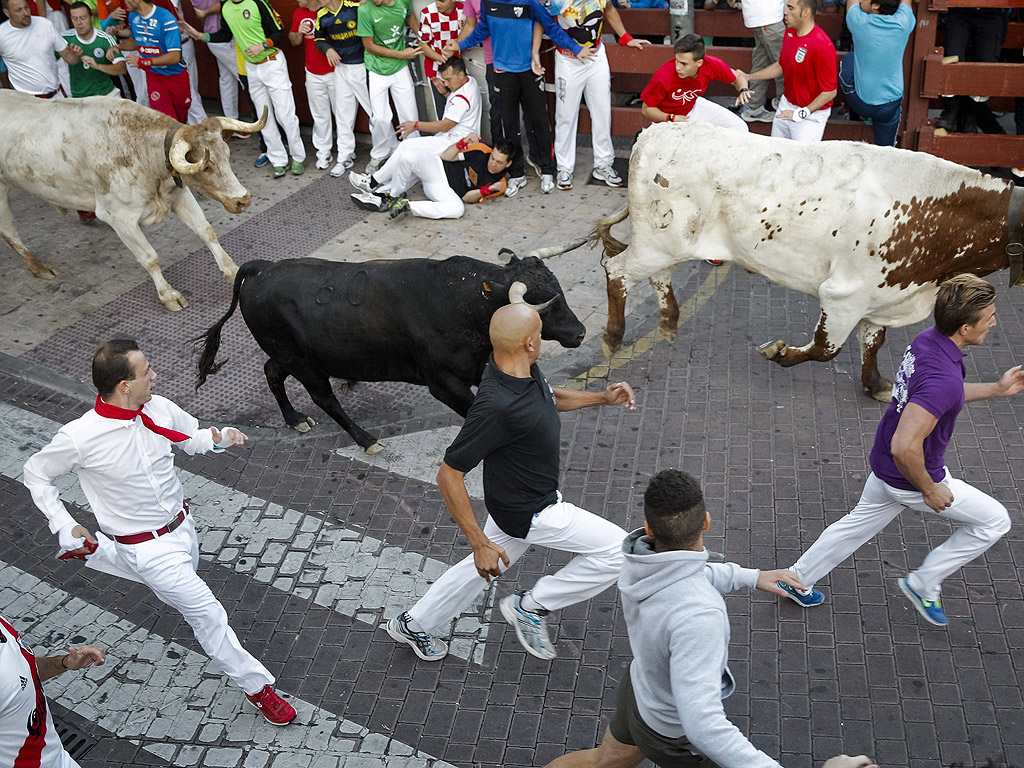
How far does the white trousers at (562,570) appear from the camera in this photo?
14.4 feet

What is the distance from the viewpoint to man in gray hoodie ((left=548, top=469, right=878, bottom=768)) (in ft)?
9.55

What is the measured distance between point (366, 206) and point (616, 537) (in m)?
6.31

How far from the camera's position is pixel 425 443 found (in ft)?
21.5

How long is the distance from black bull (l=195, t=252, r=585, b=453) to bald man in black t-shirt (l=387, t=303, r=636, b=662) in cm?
94

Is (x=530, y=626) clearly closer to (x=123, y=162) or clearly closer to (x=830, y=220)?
(x=830, y=220)

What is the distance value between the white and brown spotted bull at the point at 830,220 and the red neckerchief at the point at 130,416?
147 inches

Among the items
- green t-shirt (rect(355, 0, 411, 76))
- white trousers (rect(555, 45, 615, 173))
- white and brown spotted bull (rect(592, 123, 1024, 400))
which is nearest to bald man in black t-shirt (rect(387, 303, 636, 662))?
white and brown spotted bull (rect(592, 123, 1024, 400))

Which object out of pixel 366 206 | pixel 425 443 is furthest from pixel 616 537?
pixel 366 206

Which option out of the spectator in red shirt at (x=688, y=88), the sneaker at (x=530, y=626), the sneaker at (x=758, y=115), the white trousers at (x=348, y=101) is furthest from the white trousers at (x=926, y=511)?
the white trousers at (x=348, y=101)

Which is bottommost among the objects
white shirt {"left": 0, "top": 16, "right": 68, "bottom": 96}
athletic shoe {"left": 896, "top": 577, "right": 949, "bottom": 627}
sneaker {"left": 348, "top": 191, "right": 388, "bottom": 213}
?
athletic shoe {"left": 896, "top": 577, "right": 949, "bottom": 627}

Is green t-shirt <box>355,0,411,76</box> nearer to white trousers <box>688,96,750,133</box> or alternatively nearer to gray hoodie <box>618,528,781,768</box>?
white trousers <box>688,96,750,133</box>

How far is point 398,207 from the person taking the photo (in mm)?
9500

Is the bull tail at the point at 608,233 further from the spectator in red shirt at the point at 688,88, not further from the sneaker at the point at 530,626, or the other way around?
the sneaker at the point at 530,626

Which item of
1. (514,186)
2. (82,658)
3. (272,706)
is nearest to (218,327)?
(272,706)
